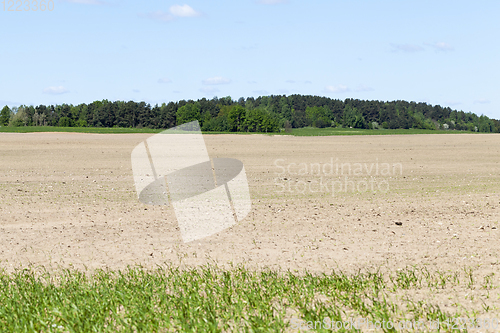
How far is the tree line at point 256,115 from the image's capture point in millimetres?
117562

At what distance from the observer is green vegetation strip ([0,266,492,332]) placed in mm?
4969

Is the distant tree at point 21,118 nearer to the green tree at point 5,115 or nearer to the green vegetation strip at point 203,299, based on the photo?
the green tree at point 5,115

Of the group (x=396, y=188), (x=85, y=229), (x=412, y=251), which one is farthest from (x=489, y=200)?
(x=85, y=229)

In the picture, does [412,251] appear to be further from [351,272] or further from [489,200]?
[489,200]

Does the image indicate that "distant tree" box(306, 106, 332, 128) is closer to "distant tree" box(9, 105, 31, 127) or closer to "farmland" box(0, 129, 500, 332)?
A: "distant tree" box(9, 105, 31, 127)

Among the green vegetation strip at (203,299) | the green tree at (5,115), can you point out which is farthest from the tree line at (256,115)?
the green vegetation strip at (203,299)

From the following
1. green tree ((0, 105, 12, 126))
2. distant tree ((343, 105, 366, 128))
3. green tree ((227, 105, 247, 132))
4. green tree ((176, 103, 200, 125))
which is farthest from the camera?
distant tree ((343, 105, 366, 128))

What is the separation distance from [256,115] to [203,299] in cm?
11092

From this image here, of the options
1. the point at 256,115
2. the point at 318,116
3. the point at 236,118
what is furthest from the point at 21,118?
A: the point at 318,116

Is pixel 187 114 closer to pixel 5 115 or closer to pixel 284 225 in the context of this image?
pixel 5 115

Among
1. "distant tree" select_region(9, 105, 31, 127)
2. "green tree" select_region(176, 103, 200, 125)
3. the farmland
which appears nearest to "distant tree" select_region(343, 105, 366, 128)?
"green tree" select_region(176, 103, 200, 125)

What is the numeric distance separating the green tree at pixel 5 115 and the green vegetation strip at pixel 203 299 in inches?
6349

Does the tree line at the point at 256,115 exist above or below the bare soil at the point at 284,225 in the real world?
above

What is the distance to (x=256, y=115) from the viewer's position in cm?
11569
